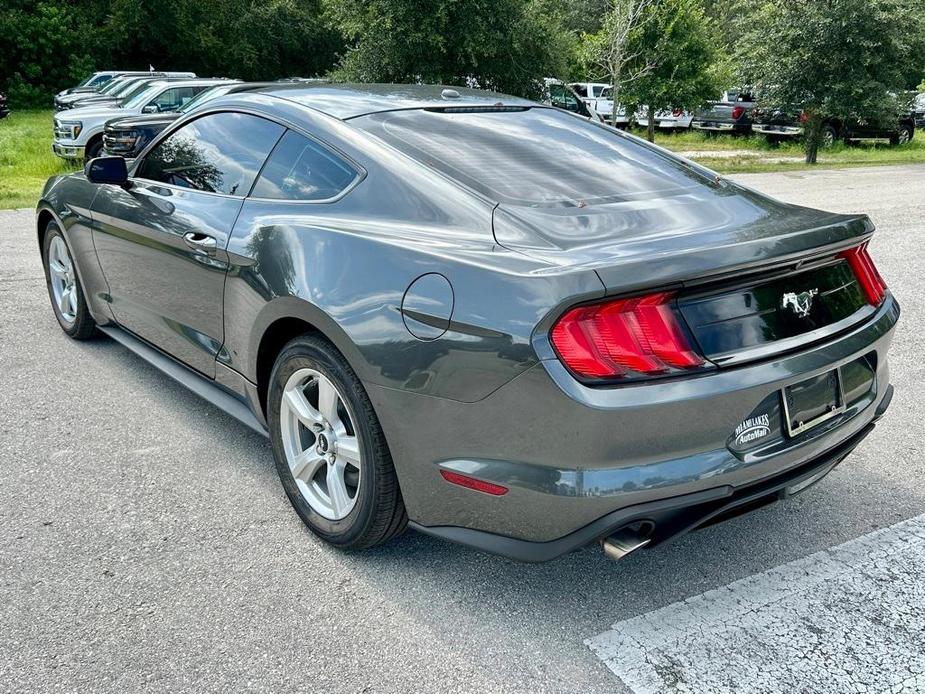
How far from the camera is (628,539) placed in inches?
93.4

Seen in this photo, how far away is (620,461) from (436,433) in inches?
21.5

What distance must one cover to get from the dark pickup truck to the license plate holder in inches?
817

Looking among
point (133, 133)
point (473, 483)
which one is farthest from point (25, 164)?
point (473, 483)

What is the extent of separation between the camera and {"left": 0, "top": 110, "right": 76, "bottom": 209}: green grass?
11.8 metres

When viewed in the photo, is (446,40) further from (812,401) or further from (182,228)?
(812,401)

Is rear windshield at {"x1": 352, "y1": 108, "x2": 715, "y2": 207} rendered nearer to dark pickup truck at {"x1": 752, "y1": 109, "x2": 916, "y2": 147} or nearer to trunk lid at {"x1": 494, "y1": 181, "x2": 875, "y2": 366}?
trunk lid at {"x1": 494, "y1": 181, "x2": 875, "y2": 366}

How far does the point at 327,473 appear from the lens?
298cm

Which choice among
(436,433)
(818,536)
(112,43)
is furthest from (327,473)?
(112,43)

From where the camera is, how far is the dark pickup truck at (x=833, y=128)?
22.2 m

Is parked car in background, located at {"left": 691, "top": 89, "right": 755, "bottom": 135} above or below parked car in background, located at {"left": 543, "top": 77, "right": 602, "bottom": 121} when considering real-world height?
below

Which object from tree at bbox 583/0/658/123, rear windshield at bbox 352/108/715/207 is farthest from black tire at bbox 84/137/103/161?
rear windshield at bbox 352/108/715/207

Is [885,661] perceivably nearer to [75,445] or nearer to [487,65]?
[75,445]

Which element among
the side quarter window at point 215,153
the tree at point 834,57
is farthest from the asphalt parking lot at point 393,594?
the tree at point 834,57

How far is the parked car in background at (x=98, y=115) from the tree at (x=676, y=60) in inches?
413
